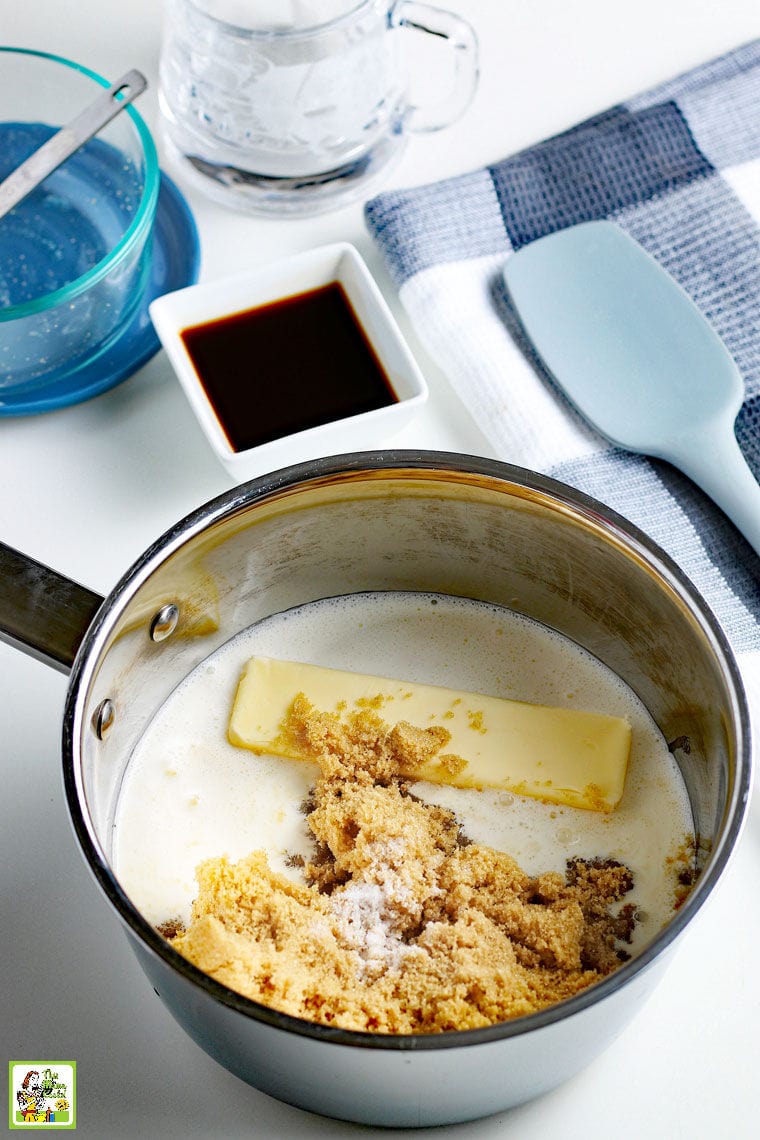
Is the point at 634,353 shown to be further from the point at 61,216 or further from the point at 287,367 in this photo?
the point at 61,216

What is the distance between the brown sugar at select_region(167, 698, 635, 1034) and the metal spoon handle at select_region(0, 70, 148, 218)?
0.52 metres

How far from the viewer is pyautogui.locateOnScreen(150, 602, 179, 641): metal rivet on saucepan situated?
810 millimetres

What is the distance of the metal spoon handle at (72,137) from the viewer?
3.34ft

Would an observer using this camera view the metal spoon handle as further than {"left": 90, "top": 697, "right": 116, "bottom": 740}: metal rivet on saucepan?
Yes

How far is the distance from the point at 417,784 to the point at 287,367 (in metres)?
0.37

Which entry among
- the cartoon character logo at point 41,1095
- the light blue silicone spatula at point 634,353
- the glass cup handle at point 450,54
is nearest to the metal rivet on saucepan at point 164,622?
the cartoon character logo at point 41,1095

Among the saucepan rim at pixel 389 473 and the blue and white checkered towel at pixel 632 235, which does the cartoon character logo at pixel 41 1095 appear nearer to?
the saucepan rim at pixel 389 473

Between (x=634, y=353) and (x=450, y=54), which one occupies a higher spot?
(x=450, y=54)

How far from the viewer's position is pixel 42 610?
721mm

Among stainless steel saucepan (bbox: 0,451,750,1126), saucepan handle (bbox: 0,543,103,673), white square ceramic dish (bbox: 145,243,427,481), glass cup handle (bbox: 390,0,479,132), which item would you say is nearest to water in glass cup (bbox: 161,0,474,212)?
glass cup handle (bbox: 390,0,479,132)

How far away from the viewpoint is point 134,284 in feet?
3.42

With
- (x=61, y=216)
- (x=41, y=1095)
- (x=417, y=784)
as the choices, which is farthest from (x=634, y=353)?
(x=41, y=1095)

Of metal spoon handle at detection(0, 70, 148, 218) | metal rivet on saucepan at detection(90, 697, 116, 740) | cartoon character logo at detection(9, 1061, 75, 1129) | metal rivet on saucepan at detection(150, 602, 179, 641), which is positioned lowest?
cartoon character logo at detection(9, 1061, 75, 1129)

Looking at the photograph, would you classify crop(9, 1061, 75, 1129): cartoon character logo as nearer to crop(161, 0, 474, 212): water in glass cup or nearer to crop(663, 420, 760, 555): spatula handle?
crop(663, 420, 760, 555): spatula handle
